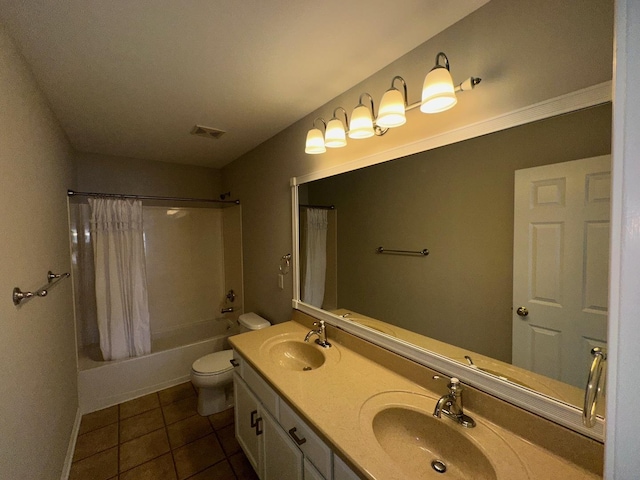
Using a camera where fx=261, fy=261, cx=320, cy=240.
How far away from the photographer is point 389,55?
123cm

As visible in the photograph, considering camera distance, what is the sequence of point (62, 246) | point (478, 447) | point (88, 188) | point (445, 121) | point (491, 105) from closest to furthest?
point (478, 447)
point (491, 105)
point (445, 121)
point (62, 246)
point (88, 188)

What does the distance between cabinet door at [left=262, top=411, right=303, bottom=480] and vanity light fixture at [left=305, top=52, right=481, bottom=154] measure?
144 centimetres

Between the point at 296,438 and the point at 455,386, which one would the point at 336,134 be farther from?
the point at 296,438

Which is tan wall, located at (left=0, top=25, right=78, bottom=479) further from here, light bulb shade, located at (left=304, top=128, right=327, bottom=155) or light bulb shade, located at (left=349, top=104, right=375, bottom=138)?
light bulb shade, located at (left=349, top=104, right=375, bottom=138)

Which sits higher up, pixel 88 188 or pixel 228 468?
pixel 88 188

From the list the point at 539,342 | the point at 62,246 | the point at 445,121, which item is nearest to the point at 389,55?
the point at 445,121

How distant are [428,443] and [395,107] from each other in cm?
129

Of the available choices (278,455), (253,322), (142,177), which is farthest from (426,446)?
(142,177)

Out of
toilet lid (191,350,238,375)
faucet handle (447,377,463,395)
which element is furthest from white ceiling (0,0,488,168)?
toilet lid (191,350,238,375)

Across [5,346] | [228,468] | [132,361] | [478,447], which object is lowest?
[228,468]

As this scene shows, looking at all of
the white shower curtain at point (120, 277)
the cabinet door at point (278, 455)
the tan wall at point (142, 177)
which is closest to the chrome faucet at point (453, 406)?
the cabinet door at point (278, 455)

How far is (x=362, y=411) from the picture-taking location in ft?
3.14

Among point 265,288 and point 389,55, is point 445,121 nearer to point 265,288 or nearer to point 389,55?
point 389,55

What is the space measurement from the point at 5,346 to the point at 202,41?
4.48ft
